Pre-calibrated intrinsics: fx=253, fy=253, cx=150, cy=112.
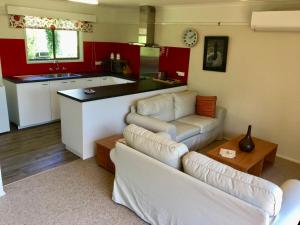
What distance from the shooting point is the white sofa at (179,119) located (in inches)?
142

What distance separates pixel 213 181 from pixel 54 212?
5.44 ft

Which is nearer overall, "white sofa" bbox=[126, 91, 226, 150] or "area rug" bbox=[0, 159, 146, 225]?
"area rug" bbox=[0, 159, 146, 225]

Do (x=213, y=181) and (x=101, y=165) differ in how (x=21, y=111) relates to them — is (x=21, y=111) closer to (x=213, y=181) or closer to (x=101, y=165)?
(x=101, y=165)

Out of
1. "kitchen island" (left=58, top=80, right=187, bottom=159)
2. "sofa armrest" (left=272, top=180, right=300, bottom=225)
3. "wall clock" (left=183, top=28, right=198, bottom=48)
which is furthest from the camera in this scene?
"wall clock" (left=183, top=28, right=198, bottom=48)

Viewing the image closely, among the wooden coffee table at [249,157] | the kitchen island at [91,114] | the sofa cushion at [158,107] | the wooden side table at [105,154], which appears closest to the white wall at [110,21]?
the kitchen island at [91,114]

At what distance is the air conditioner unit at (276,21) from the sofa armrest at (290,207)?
2339 millimetres

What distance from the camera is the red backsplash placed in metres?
4.59

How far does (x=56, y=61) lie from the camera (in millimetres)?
5297

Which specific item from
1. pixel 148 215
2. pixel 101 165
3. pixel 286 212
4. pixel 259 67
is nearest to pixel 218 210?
pixel 286 212

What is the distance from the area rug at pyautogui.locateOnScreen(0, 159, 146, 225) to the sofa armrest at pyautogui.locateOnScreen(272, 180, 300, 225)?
1270 millimetres

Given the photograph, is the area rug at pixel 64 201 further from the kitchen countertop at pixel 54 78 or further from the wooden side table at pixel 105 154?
the kitchen countertop at pixel 54 78

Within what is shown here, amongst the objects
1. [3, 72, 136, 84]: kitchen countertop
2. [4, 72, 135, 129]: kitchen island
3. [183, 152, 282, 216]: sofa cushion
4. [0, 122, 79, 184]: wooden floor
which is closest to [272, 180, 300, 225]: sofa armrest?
[183, 152, 282, 216]: sofa cushion

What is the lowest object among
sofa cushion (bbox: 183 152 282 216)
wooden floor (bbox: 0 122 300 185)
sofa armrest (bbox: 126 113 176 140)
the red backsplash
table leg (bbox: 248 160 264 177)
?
wooden floor (bbox: 0 122 300 185)

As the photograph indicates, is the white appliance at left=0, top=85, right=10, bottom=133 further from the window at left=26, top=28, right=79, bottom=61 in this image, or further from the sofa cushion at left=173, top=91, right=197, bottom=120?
the sofa cushion at left=173, top=91, right=197, bottom=120
